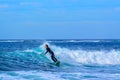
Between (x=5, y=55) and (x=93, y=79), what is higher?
(x=5, y=55)

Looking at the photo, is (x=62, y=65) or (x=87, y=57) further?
(x=87, y=57)

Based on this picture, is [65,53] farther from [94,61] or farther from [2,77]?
[2,77]

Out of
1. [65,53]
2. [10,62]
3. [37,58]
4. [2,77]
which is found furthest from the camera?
[65,53]

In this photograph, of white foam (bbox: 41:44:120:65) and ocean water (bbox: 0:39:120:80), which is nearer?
ocean water (bbox: 0:39:120:80)

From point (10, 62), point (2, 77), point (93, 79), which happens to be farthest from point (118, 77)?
point (10, 62)

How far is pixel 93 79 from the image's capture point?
1717 cm

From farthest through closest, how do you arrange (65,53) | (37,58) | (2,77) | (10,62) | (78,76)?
1. (65,53)
2. (37,58)
3. (10,62)
4. (78,76)
5. (2,77)

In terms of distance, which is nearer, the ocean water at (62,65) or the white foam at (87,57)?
the ocean water at (62,65)

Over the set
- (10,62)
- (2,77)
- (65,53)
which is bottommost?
(2,77)

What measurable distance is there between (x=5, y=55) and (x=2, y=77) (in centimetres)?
1160

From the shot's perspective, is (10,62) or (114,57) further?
(114,57)

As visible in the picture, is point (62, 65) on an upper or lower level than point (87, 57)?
lower

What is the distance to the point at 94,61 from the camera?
2872cm

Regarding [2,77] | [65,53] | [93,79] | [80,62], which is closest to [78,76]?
[93,79]
